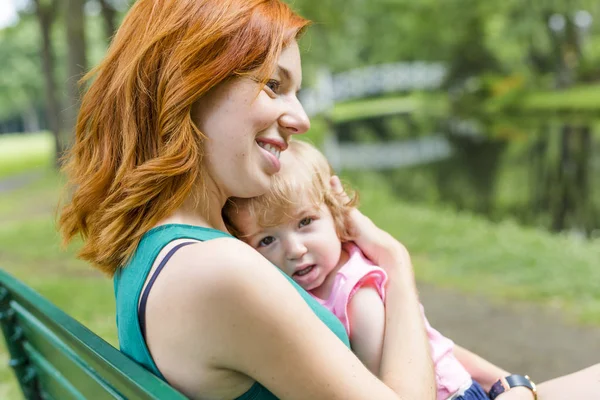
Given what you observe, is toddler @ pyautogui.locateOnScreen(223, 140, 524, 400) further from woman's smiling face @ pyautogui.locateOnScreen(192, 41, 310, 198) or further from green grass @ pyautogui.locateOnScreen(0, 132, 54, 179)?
green grass @ pyautogui.locateOnScreen(0, 132, 54, 179)

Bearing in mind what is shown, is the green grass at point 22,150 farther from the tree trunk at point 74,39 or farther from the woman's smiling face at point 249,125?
the woman's smiling face at point 249,125

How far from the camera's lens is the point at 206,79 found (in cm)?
140

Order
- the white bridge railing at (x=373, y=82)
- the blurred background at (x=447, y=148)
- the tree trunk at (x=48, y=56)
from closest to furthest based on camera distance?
the blurred background at (x=447, y=148)
the tree trunk at (x=48, y=56)
the white bridge railing at (x=373, y=82)

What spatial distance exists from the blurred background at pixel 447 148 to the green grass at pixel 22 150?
0.10 metres

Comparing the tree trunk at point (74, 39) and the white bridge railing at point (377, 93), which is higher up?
the tree trunk at point (74, 39)

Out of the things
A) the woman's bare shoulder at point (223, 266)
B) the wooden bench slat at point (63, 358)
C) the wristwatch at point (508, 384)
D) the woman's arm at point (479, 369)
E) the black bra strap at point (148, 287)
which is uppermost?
the woman's bare shoulder at point (223, 266)

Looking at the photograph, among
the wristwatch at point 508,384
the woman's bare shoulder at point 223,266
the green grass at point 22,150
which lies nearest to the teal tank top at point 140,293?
the woman's bare shoulder at point 223,266

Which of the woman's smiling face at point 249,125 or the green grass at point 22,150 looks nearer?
the woman's smiling face at point 249,125

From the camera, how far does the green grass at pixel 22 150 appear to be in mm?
21734

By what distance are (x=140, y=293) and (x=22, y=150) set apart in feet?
84.4

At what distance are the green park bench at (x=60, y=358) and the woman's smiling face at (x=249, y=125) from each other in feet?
1.48

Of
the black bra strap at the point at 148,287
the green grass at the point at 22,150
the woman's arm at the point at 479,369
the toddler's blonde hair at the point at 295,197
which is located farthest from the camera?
the green grass at the point at 22,150

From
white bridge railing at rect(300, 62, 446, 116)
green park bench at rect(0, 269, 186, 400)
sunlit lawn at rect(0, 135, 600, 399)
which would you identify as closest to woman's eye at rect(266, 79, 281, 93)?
green park bench at rect(0, 269, 186, 400)

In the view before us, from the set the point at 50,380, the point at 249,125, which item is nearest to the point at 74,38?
the point at 50,380
